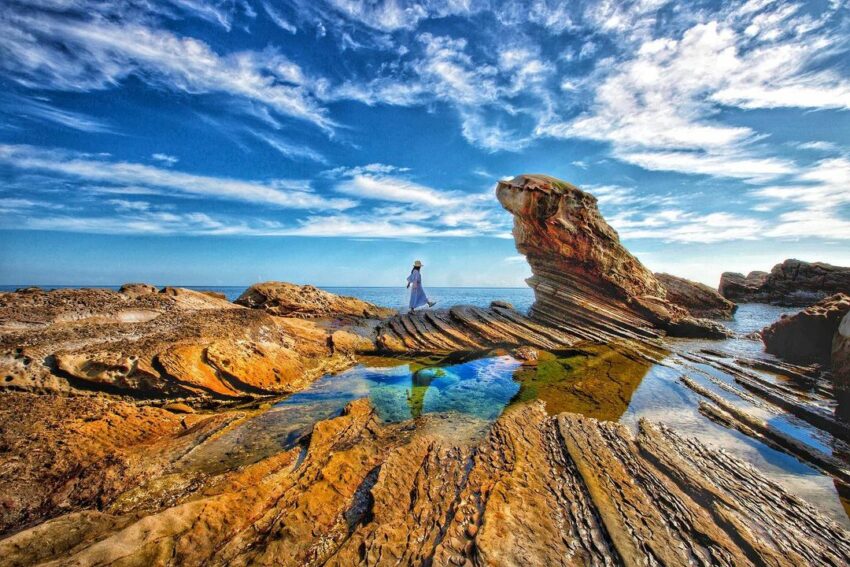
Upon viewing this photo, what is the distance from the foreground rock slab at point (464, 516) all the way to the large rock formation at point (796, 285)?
52.9 m

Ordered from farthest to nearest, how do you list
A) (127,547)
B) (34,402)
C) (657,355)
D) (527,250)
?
(527,250) → (657,355) → (34,402) → (127,547)

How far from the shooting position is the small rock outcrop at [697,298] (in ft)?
106

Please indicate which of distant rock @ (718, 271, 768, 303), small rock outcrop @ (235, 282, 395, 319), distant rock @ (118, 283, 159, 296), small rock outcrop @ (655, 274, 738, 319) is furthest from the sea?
distant rock @ (718, 271, 768, 303)

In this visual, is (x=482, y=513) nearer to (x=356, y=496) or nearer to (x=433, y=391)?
(x=356, y=496)

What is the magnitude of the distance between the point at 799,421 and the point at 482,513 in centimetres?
826

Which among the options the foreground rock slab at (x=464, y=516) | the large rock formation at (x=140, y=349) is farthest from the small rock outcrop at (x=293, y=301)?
the foreground rock slab at (x=464, y=516)

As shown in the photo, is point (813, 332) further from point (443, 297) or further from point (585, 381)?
point (443, 297)

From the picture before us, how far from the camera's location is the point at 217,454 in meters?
5.24

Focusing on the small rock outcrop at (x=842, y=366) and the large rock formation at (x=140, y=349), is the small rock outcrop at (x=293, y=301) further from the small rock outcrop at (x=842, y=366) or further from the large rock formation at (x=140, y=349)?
the small rock outcrop at (x=842, y=366)

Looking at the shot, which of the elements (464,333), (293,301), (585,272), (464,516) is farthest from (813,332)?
(293,301)

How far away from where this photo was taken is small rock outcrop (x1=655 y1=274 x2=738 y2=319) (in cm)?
3228

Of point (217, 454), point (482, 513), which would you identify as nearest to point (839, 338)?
point (482, 513)

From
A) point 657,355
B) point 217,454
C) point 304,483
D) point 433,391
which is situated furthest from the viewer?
point 657,355

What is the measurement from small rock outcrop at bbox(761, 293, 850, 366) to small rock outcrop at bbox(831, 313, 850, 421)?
216cm
